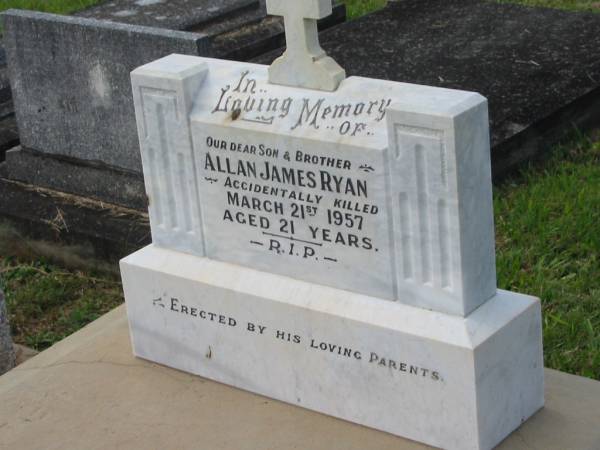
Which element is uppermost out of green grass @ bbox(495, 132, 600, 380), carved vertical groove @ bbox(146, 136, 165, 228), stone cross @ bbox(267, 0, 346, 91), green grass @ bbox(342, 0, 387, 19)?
stone cross @ bbox(267, 0, 346, 91)

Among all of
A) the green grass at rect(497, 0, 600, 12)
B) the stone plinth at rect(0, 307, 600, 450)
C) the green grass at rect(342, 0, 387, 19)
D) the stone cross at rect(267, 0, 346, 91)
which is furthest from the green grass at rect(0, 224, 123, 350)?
the green grass at rect(497, 0, 600, 12)

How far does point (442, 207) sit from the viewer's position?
3340 mm

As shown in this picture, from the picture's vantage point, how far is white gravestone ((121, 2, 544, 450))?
3369 millimetres

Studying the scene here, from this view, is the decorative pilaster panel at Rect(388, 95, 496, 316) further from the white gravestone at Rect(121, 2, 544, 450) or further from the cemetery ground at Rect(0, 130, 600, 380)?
the cemetery ground at Rect(0, 130, 600, 380)

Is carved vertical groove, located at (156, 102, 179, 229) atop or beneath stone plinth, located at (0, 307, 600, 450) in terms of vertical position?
atop

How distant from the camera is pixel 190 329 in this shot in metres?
4.01

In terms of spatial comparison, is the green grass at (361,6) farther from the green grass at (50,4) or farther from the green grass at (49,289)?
the green grass at (49,289)

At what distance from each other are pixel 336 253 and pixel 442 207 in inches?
16.5

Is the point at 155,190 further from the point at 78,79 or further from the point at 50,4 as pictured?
the point at 50,4

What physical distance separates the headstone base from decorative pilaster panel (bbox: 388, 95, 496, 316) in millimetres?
83

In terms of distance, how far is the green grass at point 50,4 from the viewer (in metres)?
9.16

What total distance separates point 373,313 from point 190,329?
0.74 m

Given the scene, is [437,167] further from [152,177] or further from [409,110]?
[152,177]

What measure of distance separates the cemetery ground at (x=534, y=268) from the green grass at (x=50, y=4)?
378 centimetres
